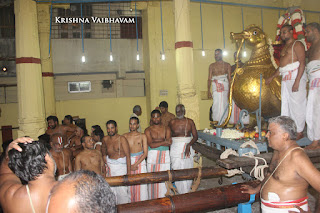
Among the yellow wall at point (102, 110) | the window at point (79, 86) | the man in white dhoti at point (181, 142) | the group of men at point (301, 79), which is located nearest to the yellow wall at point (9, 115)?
the yellow wall at point (102, 110)

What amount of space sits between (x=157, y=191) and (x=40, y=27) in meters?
8.00

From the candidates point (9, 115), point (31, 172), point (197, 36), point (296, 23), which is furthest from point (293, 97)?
point (9, 115)

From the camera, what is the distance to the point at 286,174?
2.14 metres

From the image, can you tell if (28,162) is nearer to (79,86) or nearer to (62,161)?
(62,161)

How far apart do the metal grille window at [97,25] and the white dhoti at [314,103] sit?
30.0ft

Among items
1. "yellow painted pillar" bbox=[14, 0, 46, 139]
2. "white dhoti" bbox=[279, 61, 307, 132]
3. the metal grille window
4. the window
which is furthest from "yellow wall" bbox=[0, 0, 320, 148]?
"white dhoti" bbox=[279, 61, 307, 132]

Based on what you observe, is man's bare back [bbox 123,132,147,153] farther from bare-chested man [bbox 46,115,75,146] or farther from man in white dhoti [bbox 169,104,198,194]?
bare-chested man [bbox 46,115,75,146]

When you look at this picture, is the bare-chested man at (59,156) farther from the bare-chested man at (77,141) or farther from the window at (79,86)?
the window at (79,86)

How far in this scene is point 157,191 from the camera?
4930 mm

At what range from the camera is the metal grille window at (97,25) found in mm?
11055

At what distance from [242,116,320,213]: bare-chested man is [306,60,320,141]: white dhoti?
1649mm

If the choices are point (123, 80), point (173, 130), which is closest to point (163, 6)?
point (123, 80)

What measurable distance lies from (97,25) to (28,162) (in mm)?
10757

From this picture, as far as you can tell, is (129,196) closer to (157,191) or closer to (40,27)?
(157,191)
